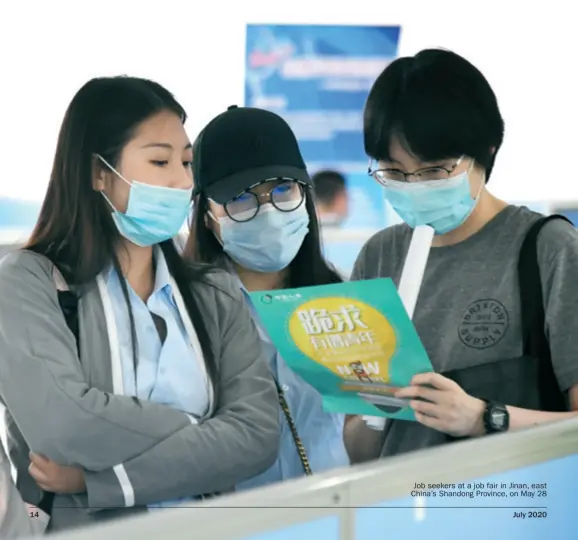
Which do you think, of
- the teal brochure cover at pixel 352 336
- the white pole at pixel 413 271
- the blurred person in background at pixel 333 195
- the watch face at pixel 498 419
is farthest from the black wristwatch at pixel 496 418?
the blurred person in background at pixel 333 195

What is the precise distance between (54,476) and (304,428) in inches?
20.4

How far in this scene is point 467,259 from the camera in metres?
1.40

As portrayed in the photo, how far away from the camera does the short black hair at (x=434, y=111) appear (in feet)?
4.55

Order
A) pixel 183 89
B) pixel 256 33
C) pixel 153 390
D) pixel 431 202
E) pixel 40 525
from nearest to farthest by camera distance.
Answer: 1. pixel 40 525
2. pixel 153 390
3. pixel 431 202
4. pixel 183 89
5. pixel 256 33

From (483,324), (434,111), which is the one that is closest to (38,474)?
(483,324)

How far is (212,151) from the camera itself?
61.9 inches

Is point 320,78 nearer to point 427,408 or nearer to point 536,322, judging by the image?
point 536,322

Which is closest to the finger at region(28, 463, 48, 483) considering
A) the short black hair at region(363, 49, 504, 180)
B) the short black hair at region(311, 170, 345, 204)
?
the short black hair at region(363, 49, 504, 180)

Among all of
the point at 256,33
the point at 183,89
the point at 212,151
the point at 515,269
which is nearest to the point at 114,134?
the point at 212,151

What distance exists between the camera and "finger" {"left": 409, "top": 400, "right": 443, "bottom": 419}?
1178 millimetres

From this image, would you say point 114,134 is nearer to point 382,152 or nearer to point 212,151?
point 212,151

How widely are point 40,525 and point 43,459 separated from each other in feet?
0.31

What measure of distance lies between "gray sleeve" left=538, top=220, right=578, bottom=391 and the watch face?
140 mm

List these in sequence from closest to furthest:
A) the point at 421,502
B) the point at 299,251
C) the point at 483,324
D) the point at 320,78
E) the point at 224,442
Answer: the point at 421,502 < the point at 224,442 < the point at 483,324 < the point at 299,251 < the point at 320,78
